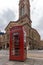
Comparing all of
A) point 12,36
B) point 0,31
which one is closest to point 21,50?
point 12,36

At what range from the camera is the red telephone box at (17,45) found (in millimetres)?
6711

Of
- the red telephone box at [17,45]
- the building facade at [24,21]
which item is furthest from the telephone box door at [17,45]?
the building facade at [24,21]

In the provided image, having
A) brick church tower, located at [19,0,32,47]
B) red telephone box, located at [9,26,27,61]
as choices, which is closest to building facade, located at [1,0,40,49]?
brick church tower, located at [19,0,32,47]

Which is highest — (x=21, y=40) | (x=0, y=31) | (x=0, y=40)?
(x=0, y=31)

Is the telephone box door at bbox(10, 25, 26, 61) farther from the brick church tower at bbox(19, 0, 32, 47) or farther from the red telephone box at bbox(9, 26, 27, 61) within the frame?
the brick church tower at bbox(19, 0, 32, 47)

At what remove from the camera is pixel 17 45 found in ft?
22.7

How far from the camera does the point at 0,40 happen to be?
64.9 meters

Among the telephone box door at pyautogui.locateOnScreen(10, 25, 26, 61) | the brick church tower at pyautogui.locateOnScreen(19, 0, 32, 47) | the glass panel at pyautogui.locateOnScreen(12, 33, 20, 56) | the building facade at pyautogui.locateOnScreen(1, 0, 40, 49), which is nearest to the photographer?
the telephone box door at pyautogui.locateOnScreen(10, 25, 26, 61)

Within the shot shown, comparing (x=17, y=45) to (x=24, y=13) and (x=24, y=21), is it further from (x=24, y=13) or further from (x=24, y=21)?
(x=24, y=13)

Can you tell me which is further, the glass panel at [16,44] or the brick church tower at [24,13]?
the brick church tower at [24,13]

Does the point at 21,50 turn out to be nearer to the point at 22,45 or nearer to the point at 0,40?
the point at 22,45

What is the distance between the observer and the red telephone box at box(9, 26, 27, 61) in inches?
264

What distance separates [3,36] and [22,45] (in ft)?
193

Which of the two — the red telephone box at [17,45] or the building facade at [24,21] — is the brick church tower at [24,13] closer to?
the building facade at [24,21]
